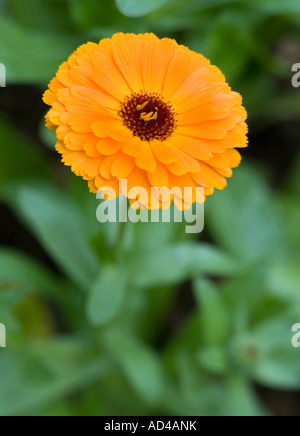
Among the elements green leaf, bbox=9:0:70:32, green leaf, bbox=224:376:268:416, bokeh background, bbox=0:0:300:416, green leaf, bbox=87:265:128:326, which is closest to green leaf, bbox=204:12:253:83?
bokeh background, bbox=0:0:300:416

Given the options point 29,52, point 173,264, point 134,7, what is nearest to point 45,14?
point 29,52

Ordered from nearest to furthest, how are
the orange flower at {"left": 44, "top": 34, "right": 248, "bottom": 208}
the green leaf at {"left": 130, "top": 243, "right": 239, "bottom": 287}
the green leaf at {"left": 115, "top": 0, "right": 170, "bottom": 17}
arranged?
the orange flower at {"left": 44, "top": 34, "right": 248, "bottom": 208} → the green leaf at {"left": 115, "top": 0, "right": 170, "bottom": 17} → the green leaf at {"left": 130, "top": 243, "right": 239, "bottom": 287}

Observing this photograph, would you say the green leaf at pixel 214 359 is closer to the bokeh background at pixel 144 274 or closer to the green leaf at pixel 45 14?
the bokeh background at pixel 144 274

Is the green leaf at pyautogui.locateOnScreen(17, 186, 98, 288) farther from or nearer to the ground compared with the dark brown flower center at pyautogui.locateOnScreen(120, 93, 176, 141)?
farther from the ground

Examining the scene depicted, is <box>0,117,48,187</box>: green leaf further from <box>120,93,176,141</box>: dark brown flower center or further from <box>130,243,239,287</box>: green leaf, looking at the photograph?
Answer: <box>120,93,176,141</box>: dark brown flower center

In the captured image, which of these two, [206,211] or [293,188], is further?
[293,188]
